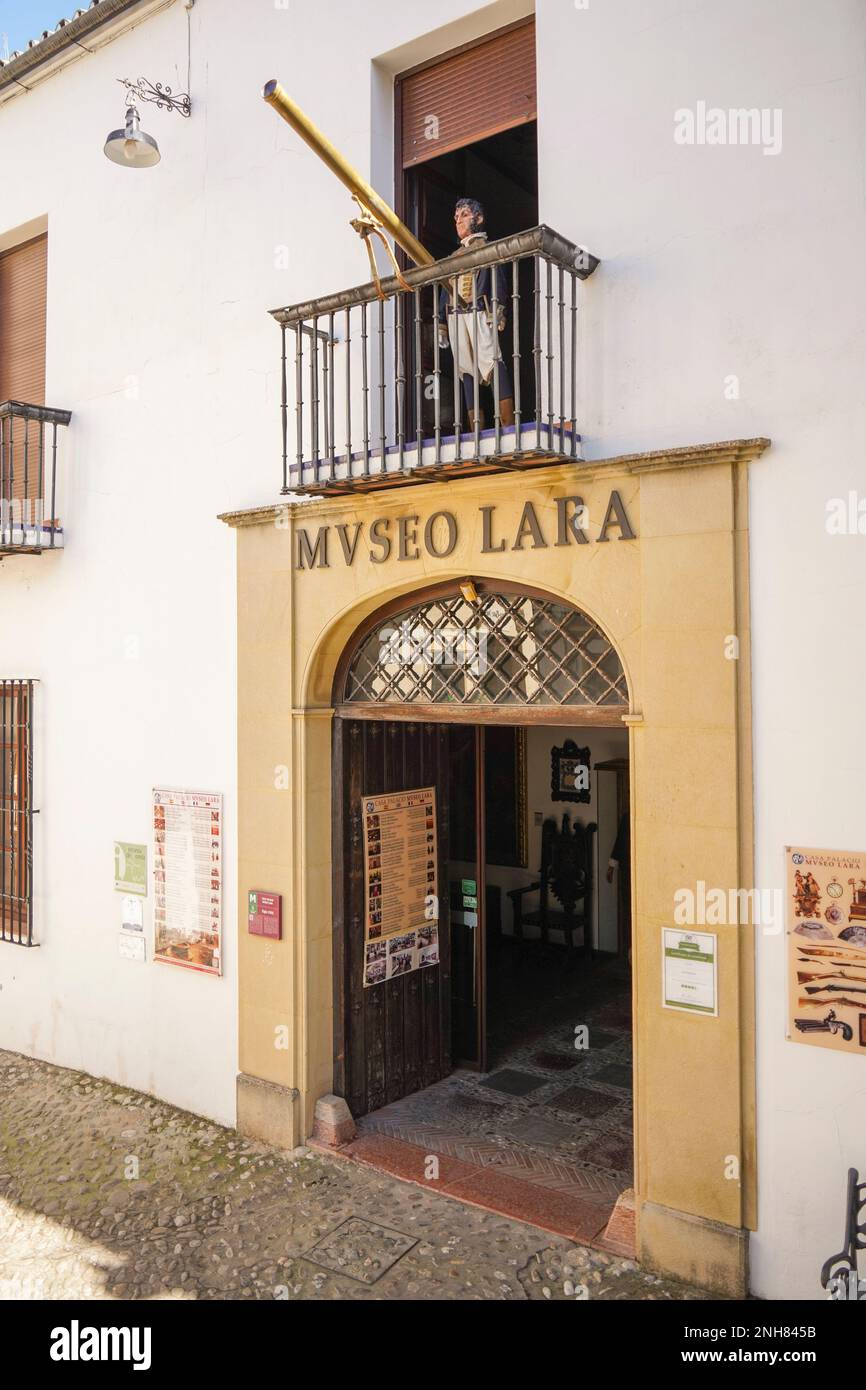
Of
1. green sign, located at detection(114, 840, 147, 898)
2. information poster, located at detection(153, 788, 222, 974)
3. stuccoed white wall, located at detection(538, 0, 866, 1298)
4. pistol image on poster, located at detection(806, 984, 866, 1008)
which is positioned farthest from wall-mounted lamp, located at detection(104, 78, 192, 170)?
pistol image on poster, located at detection(806, 984, 866, 1008)

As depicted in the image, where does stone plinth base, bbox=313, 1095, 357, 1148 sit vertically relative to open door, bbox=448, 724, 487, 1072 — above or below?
below

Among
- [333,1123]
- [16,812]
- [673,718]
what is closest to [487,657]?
[673,718]

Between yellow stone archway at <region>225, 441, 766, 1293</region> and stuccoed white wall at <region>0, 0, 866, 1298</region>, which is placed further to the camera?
yellow stone archway at <region>225, 441, 766, 1293</region>

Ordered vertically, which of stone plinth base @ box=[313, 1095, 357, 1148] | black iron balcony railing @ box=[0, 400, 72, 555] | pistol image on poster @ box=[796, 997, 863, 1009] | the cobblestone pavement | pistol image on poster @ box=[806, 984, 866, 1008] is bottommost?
the cobblestone pavement

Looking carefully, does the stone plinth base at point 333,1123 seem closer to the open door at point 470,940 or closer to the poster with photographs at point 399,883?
the poster with photographs at point 399,883

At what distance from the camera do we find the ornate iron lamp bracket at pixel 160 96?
777cm

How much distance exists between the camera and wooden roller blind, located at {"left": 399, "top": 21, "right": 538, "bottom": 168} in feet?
20.7

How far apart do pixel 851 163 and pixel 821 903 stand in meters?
3.63

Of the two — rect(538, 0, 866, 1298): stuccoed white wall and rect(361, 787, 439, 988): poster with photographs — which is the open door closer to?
rect(361, 787, 439, 988): poster with photographs

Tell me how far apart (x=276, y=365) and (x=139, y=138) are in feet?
6.06

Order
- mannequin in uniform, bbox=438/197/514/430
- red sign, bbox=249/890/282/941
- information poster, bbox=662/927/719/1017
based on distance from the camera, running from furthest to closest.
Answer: red sign, bbox=249/890/282/941 → mannequin in uniform, bbox=438/197/514/430 → information poster, bbox=662/927/719/1017

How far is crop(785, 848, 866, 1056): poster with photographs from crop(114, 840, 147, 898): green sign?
510 cm

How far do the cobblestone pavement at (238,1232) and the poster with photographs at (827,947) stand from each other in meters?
1.59
